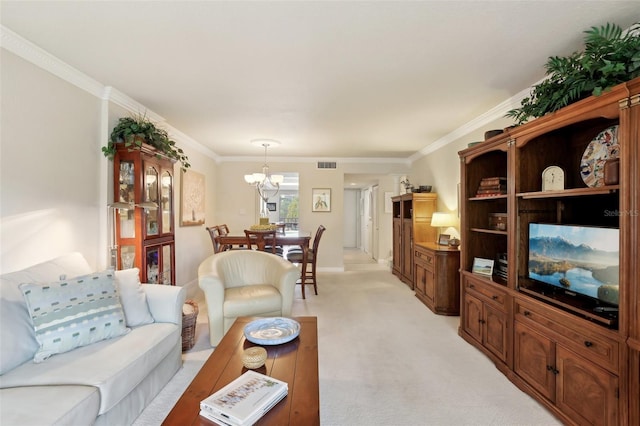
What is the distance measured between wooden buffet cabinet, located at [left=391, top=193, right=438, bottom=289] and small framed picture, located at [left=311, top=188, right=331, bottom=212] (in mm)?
1389

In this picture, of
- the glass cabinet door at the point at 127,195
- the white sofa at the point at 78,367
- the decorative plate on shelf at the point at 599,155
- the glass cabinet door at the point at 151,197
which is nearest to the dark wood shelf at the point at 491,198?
the decorative plate on shelf at the point at 599,155

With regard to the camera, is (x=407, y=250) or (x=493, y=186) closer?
(x=493, y=186)

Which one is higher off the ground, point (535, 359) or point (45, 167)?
point (45, 167)

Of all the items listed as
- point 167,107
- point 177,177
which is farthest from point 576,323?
point 177,177

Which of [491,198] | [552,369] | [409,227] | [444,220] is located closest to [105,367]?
[552,369]

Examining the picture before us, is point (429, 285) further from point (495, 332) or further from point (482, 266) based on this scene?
point (495, 332)

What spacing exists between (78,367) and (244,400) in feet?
3.34

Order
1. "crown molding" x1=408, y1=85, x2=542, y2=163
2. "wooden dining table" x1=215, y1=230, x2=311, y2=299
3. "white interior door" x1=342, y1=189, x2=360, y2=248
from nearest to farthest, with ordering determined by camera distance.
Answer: "crown molding" x1=408, y1=85, x2=542, y2=163
"wooden dining table" x1=215, y1=230, x2=311, y2=299
"white interior door" x1=342, y1=189, x2=360, y2=248

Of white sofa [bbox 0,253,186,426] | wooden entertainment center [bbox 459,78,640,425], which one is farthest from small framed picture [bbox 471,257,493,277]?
white sofa [bbox 0,253,186,426]

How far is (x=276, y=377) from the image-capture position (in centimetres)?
158

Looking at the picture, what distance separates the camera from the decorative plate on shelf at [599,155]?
1.82m

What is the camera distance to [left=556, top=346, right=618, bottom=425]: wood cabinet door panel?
164 centimetres

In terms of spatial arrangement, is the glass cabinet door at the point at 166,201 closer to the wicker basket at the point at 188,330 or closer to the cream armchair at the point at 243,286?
the cream armchair at the point at 243,286

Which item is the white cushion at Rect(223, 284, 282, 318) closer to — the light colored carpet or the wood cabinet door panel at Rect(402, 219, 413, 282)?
the light colored carpet
